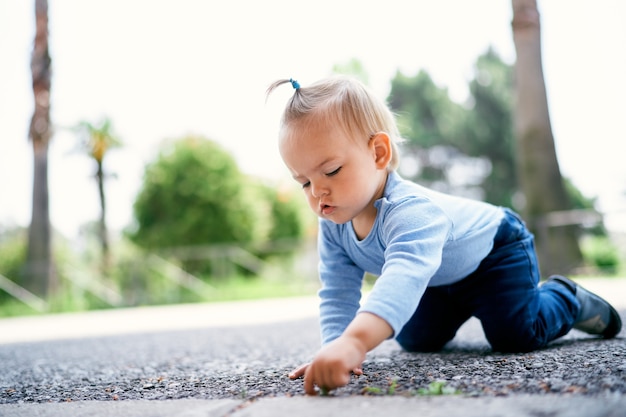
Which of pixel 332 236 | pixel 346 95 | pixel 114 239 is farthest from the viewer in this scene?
pixel 114 239

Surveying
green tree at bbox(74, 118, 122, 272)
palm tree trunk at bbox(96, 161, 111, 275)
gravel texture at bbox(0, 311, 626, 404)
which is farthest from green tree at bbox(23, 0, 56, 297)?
gravel texture at bbox(0, 311, 626, 404)

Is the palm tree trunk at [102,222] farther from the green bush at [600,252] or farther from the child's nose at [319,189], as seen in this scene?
the child's nose at [319,189]

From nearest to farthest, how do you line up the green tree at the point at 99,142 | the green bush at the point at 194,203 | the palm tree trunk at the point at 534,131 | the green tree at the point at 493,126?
the palm tree trunk at the point at 534,131 → the green tree at the point at 99,142 → the green bush at the point at 194,203 → the green tree at the point at 493,126

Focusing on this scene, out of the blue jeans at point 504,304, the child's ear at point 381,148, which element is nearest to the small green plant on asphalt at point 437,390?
the child's ear at point 381,148

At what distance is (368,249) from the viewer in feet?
5.99

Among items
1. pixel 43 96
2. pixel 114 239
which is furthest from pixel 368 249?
pixel 114 239

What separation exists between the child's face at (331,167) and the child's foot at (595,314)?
3.49ft

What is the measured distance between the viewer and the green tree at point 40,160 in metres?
11.0

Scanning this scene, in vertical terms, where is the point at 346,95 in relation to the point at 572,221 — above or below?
above

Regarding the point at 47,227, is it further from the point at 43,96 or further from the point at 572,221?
the point at 572,221

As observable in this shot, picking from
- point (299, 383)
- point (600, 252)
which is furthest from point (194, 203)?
point (299, 383)

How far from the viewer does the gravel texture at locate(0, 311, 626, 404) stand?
1.31 m

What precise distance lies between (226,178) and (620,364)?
63.5ft

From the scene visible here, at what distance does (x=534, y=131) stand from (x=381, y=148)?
645 centimetres
